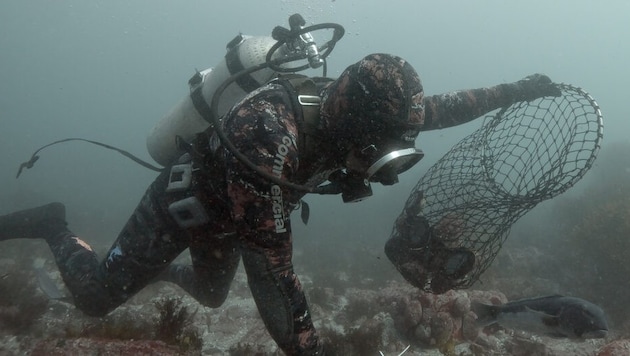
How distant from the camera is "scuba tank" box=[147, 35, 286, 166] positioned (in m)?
4.23

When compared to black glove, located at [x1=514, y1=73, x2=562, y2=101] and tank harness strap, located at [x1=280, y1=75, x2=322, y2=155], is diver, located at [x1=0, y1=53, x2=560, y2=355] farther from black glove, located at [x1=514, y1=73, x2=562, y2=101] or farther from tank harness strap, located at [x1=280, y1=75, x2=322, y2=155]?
black glove, located at [x1=514, y1=73, x2=562, y2=101]

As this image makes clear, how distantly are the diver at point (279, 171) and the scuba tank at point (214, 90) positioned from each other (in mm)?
850

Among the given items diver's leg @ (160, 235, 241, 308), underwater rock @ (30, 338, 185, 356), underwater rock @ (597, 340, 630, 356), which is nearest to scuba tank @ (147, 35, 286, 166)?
diver's leg @ (160, 235, 241, 308)

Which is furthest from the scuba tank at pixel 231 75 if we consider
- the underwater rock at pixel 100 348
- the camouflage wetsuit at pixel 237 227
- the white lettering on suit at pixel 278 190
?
the underwater rock at pixel 100 348

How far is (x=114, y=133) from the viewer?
11912 centimetres

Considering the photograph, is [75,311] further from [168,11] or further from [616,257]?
[168,11]

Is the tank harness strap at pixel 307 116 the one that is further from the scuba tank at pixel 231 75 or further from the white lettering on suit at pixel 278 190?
the scuba tank at pixel 231 75

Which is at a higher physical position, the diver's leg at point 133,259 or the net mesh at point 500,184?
the net mesh at point 500,184

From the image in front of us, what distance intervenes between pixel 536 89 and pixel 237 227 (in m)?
3.75

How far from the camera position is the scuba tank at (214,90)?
4.23 meters

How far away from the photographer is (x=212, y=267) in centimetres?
446

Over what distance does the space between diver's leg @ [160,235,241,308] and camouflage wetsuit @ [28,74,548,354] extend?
0.5 inches

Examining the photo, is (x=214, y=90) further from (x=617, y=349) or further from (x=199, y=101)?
(x=617, y=349)

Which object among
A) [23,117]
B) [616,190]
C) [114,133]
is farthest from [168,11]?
[616,190]
